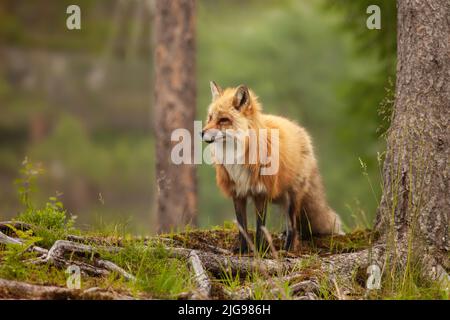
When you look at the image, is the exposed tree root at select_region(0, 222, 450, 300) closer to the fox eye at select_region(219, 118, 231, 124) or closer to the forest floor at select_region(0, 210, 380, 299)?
the forest floor at select_region(0, 210, 380, 299)

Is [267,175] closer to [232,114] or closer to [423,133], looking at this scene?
[232,114]

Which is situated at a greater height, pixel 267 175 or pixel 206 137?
pixel 206 137

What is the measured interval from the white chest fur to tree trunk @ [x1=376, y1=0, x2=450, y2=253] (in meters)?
1.43

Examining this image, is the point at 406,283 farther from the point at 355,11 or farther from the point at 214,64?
the point at 214,64

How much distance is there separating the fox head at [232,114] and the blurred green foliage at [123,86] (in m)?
19.7

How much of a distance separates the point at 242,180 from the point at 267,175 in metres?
0.29

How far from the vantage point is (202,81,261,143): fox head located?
6.72 metres

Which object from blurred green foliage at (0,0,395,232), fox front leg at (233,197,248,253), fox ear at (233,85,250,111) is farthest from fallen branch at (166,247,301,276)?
blurred green foliage at (0,0,395,232)

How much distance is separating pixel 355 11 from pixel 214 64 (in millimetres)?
24239

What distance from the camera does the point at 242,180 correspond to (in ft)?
23.0

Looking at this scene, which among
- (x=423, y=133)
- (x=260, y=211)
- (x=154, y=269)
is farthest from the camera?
(x=260, y=211)

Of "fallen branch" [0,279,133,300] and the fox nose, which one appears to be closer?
"fallen branch" [0,279,133,300]

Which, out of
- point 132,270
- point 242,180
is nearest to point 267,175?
point 242,180
